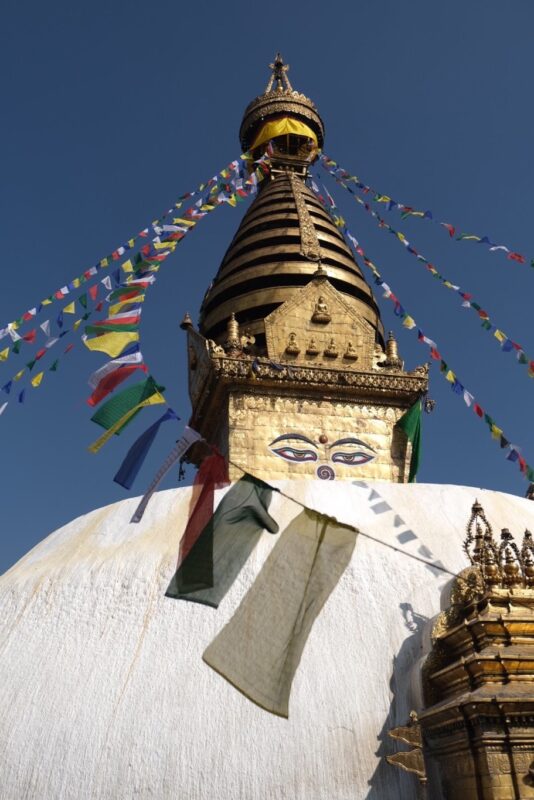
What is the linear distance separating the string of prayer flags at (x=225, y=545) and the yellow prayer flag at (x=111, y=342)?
90.5 inches

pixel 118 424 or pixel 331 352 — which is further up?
pixel 331 352

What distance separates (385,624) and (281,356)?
6.46 metres

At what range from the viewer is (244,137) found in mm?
18609

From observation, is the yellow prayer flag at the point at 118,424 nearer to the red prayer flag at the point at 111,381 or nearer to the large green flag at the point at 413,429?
the red prayer flag at the point at 111,381

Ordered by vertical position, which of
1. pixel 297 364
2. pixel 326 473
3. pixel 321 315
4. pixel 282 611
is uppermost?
pixel 321 315

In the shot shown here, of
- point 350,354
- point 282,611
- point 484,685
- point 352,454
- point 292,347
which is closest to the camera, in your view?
point 484,685

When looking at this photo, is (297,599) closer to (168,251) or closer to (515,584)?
(515,584)

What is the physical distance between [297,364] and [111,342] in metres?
4.71

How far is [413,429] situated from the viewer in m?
11.4

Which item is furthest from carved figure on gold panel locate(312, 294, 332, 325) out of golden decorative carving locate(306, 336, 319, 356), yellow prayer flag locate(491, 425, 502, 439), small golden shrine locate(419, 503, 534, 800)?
small golden shrine locate(419, 503, 534, 800)

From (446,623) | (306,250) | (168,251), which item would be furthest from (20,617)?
(306,250)

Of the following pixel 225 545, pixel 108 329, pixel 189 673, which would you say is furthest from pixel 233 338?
pixel 189 673

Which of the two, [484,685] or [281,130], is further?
[281,130]

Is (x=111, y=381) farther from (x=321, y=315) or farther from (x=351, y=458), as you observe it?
(x=321, y=315)
